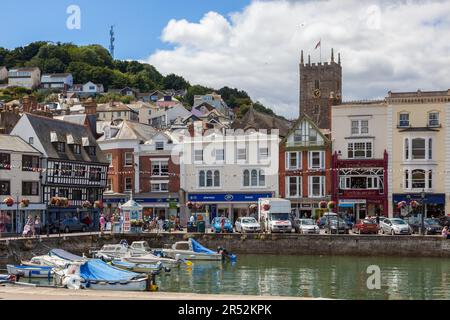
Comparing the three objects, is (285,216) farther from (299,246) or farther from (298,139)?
(298,139)

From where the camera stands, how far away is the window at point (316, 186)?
72.8 m

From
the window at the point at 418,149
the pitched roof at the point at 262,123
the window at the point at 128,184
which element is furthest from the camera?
the pitched roof at the point at 262,123

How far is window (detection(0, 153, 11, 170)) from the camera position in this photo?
61.4 metres

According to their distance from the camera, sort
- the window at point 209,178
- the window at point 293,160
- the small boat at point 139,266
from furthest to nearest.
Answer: the window at point 209,178 < the window at point 293,160 < the small boat at point 139,266

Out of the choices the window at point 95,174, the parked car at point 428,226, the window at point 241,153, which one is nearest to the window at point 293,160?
the window at point 241,153

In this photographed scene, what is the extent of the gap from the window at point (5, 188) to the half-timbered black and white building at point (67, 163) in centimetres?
458

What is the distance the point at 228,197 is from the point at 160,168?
27.7 feet

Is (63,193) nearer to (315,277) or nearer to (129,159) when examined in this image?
(129,159)

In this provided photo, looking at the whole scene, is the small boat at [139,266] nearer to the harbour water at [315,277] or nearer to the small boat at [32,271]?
the harbour water at [315,277]

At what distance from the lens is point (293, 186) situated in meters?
73.8

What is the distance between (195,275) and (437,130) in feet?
117

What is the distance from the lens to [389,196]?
230ft

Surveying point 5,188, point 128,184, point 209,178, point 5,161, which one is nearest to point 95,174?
point 128,184
